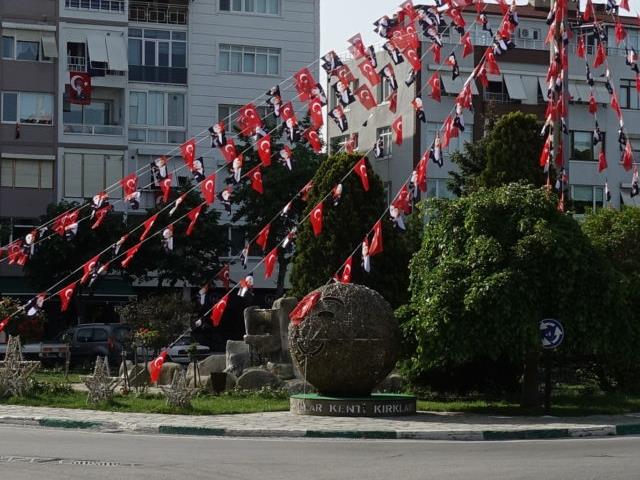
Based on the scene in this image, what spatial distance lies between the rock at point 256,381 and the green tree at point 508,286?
412 centimetres

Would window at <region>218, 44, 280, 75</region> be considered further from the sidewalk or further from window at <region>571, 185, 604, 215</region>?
the sidewalk

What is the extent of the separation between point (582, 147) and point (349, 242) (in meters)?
28.1

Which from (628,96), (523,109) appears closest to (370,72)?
Result: (523,109)

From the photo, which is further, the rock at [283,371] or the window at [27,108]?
the window at [27,108]

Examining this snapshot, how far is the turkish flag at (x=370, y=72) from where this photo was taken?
82.7 ft

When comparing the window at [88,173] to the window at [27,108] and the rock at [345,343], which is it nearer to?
the window at [27,108]

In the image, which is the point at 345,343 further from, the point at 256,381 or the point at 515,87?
the point at 515,87

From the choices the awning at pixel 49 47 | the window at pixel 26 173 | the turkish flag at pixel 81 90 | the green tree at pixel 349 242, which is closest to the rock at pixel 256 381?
the green tree at pixel 349 242

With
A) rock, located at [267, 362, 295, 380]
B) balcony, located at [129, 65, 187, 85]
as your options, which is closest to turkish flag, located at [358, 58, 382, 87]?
rock, located at [267, 362, 295, 380]

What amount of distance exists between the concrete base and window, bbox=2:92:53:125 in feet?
107

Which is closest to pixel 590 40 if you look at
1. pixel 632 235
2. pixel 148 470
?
pixel 632 235

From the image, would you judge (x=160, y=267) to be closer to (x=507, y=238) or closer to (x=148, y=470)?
(x=507, y=238)

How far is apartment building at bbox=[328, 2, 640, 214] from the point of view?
54.2 metres

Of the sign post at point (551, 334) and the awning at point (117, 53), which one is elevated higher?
the awning at point (117, 53)
